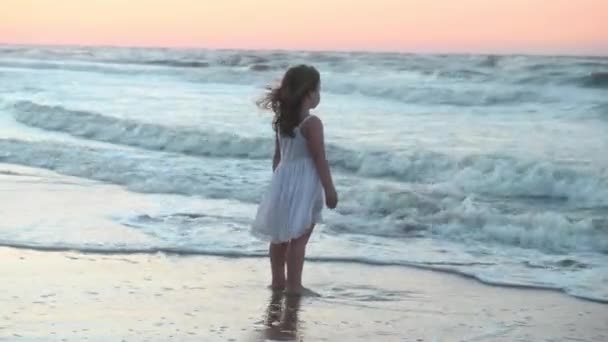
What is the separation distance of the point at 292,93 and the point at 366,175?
6.40m

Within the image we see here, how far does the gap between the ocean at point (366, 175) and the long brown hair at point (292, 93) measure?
3.41 feet

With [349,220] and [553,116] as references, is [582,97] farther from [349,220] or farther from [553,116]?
[349,220]

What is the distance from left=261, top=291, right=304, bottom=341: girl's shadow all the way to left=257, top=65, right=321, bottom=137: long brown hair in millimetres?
915

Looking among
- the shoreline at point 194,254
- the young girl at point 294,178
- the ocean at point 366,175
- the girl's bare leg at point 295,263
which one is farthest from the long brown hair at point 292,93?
the shoreline at point 194,254

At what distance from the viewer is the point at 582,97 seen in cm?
2130

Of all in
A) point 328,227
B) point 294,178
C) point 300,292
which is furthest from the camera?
point 328,227


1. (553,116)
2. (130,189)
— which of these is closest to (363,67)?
(553,116)

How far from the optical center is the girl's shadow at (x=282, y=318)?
16.9 feet

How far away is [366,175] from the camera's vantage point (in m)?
12.1

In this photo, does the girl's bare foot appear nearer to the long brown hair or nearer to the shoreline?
the long brown hair

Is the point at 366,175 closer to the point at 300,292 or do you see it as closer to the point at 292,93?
the point at 300,292

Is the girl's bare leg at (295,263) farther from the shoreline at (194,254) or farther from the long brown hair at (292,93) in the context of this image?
the shoreline at (194,254)

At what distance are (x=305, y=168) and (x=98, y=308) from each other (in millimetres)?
1349

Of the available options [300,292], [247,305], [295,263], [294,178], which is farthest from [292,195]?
[247,305]
